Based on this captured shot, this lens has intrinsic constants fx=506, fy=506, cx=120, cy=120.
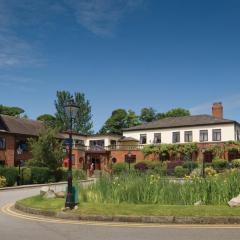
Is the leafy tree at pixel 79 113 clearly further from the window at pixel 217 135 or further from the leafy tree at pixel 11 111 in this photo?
the window at pixel 217 135

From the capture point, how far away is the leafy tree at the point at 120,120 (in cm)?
10931

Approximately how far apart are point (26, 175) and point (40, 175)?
108 inches

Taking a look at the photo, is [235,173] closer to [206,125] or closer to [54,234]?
[54,234]

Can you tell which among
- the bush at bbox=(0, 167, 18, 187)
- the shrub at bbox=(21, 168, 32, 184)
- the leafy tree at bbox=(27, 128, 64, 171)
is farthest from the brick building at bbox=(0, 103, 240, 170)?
the bush at bbox=(0, 167, 18, 187)

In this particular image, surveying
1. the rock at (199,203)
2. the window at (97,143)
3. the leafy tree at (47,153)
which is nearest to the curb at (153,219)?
the rock at (199,203)

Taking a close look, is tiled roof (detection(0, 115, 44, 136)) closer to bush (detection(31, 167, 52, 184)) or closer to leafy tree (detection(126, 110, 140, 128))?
bush (detection(31, 167, 52, 184))

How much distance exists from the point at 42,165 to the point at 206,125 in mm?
28843

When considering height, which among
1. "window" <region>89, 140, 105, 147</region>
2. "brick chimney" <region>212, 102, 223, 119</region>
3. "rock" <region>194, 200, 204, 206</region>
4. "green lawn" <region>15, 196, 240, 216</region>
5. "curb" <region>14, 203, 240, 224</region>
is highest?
"brick chimney" <region>212, 102, 223, 119</region>

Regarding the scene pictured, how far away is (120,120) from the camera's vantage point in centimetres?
11019

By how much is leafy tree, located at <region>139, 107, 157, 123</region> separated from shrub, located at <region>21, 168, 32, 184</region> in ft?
218

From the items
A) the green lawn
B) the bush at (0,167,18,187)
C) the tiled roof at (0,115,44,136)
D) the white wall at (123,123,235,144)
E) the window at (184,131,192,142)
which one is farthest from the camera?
the window at (184,131,192,142)

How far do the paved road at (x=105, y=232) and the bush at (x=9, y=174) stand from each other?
24.9 meters

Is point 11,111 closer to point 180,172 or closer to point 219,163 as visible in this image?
point 219,163

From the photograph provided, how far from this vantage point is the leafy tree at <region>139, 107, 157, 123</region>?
10875cm
